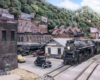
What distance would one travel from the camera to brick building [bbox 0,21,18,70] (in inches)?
592

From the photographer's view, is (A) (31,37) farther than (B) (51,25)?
No

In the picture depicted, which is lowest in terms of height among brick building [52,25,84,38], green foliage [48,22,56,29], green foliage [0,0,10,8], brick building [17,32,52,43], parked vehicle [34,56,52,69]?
parked vehicle [34,56,52,69]

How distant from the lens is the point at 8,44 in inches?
616

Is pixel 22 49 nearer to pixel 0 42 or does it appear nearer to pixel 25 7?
pixel 0 42

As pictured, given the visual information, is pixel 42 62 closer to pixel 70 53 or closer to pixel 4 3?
pixel 70 53

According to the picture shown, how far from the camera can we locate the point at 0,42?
14922 millimetres

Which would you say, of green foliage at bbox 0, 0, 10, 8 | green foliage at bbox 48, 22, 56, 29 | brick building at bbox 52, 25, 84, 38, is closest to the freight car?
brick building at bbox 52, 25, 84, 38

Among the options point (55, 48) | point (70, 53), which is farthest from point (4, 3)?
point (70, 53)

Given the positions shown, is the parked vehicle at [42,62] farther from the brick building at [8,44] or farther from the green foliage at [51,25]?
the green foliage at [51,25]

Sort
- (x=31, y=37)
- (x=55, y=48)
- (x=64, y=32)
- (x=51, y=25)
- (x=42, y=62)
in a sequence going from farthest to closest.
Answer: (x=51, y=25)
(x=64, y=32)
(x=31, y=37)
(x=55, y=48)
(x=42, y=62)

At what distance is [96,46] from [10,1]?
4543 cm

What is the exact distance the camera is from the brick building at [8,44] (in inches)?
592

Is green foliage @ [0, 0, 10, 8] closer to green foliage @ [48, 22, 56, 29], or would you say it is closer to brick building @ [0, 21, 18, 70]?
green foliage @ [48, 22, 56, 29]

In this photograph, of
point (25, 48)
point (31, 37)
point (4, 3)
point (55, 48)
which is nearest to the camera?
point (55, 48)
